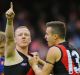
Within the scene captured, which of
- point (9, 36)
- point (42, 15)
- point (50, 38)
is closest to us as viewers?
point (9, 36)

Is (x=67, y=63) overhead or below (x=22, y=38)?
below

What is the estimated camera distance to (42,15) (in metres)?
13.9

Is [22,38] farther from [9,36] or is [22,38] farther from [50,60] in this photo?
[50,60]

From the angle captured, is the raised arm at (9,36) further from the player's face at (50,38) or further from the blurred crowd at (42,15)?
the blurred crowd at (42,15)

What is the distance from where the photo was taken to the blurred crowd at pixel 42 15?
1295cm

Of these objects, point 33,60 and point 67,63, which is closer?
point 67,63

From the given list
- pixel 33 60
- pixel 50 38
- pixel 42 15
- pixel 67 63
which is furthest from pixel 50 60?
pixel 42 15

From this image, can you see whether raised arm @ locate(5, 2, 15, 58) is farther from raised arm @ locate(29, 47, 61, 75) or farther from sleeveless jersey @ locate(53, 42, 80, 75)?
sleeveless jersey @ locate(53, 42, 80, 75)

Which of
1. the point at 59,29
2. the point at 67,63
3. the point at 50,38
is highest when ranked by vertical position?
the point at 59,29

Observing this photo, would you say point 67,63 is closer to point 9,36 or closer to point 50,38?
point 50,38

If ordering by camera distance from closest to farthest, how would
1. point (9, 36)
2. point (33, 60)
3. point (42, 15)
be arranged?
1. point (9, 36)
2. point (33, 60)
3. point (42, 15)

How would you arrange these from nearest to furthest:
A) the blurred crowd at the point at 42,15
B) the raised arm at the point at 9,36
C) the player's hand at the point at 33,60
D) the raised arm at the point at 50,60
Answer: the raised arm at the point at 9,36 → the raised arm at the point at 50,60 → the player's hand at the point at 33,60 → the blurred crowd at the point at 42,15

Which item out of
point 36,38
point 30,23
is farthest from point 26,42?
point 30,23

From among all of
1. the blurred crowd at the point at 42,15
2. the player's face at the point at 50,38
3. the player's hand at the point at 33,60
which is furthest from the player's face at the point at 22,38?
the blurred crowd at the point at 42,15
